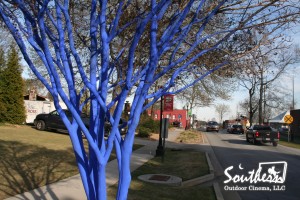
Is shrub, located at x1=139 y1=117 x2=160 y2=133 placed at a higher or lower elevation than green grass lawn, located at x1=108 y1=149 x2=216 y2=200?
higher

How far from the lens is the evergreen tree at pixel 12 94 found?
27.1 meters

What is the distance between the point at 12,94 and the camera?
Answer: 27.6 metres

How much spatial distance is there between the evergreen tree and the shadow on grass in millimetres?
12846

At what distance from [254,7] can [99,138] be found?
106 inches

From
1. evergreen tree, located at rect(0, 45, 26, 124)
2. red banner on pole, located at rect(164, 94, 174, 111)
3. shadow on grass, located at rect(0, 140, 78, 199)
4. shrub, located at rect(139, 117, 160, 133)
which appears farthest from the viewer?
shrub, located at rect(139, 117, 160, 133)

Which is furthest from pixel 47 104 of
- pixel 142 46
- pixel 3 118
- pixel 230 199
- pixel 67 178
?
pixel 142 46

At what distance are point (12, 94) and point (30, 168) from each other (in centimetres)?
1889

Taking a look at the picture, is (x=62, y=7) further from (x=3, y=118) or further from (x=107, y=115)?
(x=3, y=118)

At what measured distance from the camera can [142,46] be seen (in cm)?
525

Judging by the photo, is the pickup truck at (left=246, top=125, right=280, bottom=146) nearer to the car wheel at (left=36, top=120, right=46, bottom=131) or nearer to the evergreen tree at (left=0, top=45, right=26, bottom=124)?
the car wheel at (left=36, top=120, right=46, bottom=131)

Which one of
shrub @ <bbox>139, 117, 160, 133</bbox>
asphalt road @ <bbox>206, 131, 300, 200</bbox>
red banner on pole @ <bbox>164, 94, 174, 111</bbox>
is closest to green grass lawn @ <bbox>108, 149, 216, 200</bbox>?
asphalt road @ <bbox>206, 131, 300, 200</bbox>

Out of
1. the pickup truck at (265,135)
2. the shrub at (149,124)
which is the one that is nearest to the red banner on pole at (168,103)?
the pickup truck at (265,135)

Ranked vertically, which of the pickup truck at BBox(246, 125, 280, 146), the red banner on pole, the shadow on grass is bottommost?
the shadow on grass

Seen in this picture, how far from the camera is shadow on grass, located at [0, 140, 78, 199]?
25.8ft
